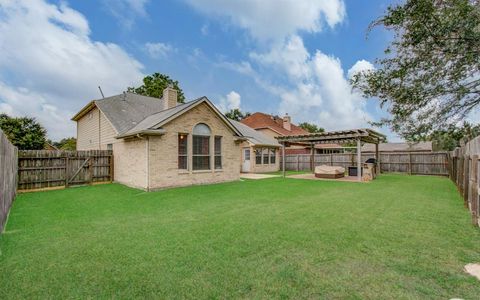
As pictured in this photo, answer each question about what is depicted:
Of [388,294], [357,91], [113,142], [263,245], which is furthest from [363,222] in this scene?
[113,142]

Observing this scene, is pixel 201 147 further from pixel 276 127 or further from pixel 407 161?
pixel 276 127

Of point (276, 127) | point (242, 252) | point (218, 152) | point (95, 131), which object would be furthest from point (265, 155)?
point (242, 252)

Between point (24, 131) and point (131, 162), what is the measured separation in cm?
1709

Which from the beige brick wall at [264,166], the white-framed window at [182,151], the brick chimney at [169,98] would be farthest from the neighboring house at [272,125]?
the white-framed window at [182,151]

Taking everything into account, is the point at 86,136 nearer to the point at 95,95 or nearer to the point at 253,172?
the point at 95,95

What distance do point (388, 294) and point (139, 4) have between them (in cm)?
1519

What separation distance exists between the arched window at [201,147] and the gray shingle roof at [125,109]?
422 centimetres

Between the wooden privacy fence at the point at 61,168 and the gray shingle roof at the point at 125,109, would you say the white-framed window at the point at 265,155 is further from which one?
the wooden privacy fence at the point at 61,168

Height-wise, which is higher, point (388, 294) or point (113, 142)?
point (113, 142)

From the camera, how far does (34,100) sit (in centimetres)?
2009

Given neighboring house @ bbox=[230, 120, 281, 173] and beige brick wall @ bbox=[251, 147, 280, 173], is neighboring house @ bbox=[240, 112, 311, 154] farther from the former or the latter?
neighboring house @ bbox=[230, 120, 281, 173]

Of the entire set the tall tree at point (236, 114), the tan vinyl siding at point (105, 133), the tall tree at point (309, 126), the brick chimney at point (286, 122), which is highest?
the tall tree at point (236, 114)

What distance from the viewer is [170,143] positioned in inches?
449

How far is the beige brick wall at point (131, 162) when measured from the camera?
11.2 meters
